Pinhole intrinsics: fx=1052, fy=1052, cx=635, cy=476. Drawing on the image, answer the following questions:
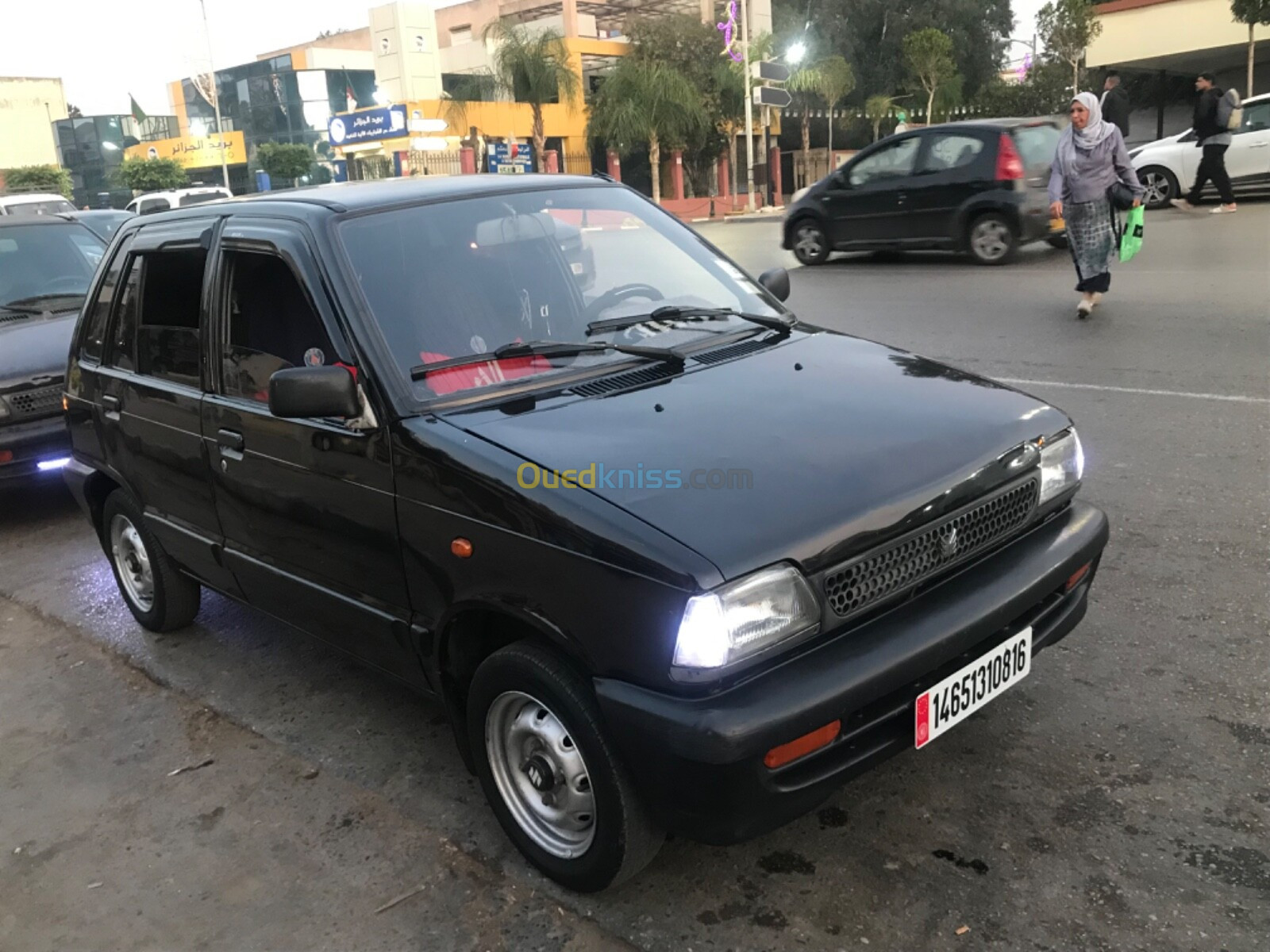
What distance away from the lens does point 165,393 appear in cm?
398

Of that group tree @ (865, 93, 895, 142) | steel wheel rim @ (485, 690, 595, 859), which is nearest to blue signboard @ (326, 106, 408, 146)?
tree @ (865, 93, 895, 142)

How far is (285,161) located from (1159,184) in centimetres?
4218

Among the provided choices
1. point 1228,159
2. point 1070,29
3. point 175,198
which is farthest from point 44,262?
point 1070,29

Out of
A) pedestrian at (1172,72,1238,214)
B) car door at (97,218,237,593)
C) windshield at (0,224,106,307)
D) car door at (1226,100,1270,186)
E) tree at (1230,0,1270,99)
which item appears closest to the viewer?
car door at (97,218,237,593)

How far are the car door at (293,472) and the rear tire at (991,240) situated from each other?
10686mm

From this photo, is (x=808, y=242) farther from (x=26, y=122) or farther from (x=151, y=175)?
(x=26, y=122)

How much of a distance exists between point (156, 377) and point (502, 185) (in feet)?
5.12

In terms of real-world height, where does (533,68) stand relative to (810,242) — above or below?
above

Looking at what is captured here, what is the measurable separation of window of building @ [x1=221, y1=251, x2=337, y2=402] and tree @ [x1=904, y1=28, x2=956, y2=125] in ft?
131

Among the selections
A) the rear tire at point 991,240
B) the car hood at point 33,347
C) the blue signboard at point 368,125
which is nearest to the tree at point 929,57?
the blue signboard at point 368,125

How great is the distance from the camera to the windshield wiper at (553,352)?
3.10 metres

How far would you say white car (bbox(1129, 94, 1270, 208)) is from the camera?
17.2 metres

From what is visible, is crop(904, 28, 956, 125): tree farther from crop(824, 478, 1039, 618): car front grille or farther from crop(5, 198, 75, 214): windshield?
crop(824, 478, 1039, 618): car front grille

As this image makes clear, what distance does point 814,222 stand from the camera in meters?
14.5
